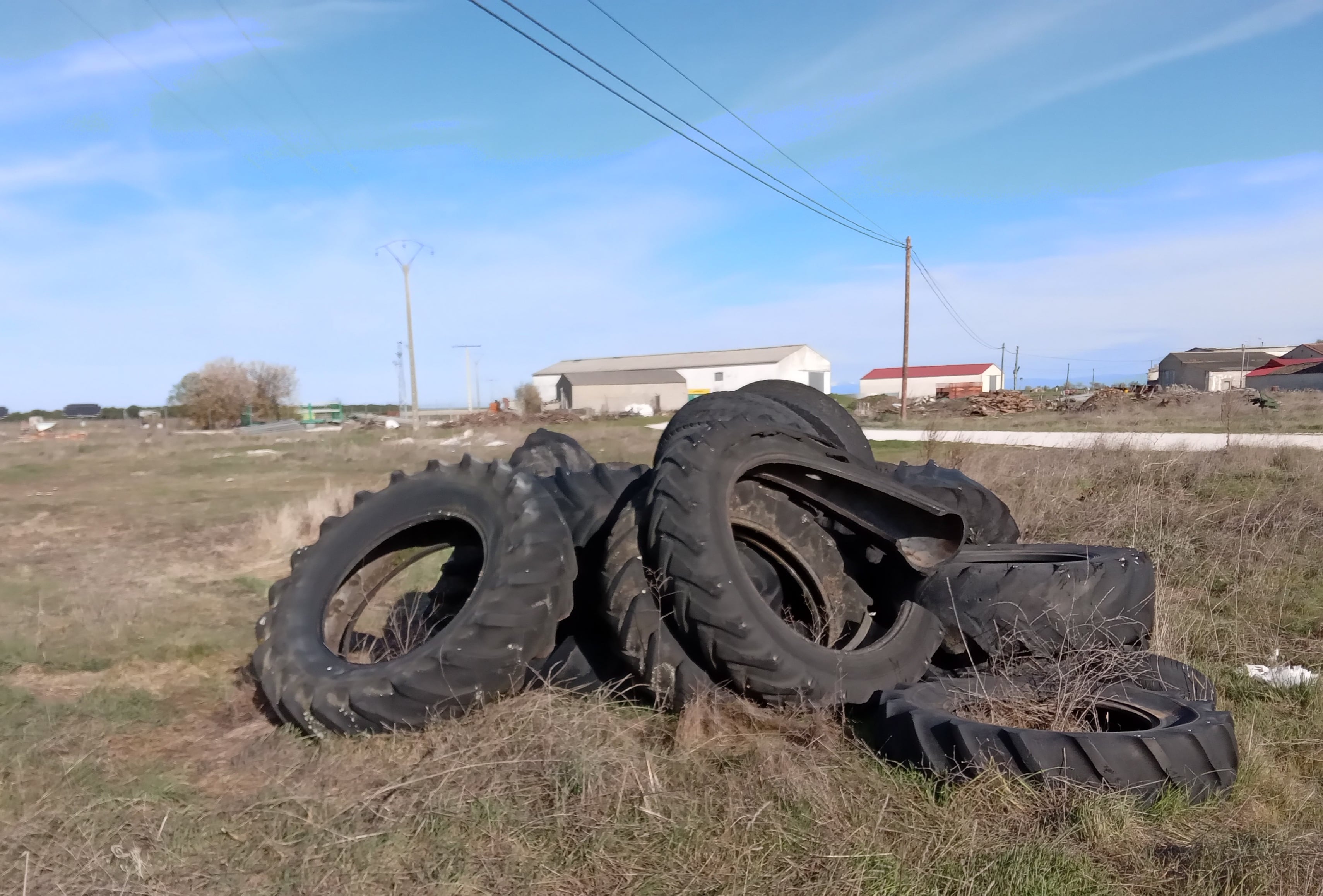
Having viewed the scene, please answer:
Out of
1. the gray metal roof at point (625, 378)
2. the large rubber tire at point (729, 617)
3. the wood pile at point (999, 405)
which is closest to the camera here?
the large rubber tire at point (729, 617)

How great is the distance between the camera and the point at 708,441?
15.9 ft

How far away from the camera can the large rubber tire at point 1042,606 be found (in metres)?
4.94

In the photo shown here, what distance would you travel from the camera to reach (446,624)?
5422 millimetres

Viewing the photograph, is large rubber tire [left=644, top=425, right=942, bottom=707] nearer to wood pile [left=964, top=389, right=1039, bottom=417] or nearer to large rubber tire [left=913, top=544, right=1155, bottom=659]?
large rubber tire [left=913, top=544, right=1155, bottom=659]

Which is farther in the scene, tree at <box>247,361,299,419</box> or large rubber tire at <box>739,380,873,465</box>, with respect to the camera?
tree at <box>247,361,299,419</box>

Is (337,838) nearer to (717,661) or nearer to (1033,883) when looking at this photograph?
(717,661)

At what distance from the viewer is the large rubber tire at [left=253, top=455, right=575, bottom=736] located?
4.32 meters

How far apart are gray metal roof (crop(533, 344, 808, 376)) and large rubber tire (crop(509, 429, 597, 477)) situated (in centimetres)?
6766

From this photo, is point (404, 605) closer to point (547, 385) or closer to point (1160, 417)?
point (1160, 417)

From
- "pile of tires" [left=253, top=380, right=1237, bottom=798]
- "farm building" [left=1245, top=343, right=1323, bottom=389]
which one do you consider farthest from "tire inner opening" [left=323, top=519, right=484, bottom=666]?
"farm building" [left=1245, top=343, right=1323, bottom=389]

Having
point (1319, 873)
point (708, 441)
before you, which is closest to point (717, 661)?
point (708, 441)

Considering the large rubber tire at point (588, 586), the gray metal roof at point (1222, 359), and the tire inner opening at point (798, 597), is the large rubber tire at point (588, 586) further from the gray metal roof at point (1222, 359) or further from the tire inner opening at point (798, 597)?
the gray metal roof at point (1222, 359)

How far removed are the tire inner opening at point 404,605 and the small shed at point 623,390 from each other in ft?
190

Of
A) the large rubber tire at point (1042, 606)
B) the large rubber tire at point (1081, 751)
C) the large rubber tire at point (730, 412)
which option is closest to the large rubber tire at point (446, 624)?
the large rubber tire at point (730, 412)
